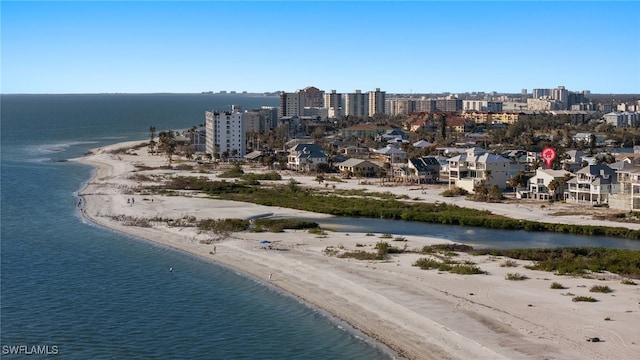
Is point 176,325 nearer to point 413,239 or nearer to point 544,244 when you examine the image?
point 413,239

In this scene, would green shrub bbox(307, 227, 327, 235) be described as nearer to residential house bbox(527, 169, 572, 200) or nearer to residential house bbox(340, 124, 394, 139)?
residential house bbox(527, 169, 572, 200)

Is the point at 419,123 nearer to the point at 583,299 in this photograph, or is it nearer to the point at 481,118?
the point at 481,118

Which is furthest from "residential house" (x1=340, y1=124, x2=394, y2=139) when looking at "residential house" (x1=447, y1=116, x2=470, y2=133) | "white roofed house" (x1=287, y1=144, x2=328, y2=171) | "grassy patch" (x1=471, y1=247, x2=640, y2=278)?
"grassy patch" (x1=471, y1=247, x2=640, y2=278)

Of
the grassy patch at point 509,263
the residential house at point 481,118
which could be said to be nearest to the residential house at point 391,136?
the residential house at point 481,118

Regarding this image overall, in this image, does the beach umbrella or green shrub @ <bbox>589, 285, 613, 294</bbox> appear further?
the beach umbrella

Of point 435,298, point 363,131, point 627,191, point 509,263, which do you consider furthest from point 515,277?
point 363,131
